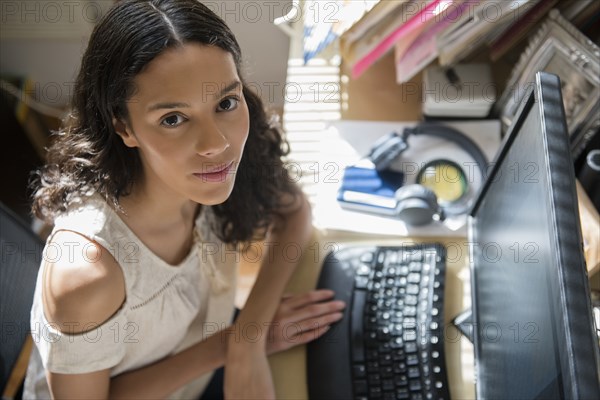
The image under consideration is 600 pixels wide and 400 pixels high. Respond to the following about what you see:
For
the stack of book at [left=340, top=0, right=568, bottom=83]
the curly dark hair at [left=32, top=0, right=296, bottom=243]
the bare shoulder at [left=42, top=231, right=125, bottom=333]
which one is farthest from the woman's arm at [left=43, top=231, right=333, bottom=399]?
the stack of book at [left=340, top=0, right=568, bottom=83]

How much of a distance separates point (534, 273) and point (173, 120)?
46cm

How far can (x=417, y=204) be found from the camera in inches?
44.8

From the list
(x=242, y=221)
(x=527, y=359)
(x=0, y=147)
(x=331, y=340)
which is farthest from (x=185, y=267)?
(x=0, y=147)

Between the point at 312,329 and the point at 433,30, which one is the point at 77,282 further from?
the point at 433,30

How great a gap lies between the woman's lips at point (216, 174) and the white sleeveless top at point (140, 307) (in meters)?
0.17

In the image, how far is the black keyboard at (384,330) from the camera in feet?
3.26

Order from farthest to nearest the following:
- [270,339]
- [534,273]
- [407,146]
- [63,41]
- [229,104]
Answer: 1. [63,41]
2. [407,146]
3. [270,339]
4. [229,104]
5. [534,273]

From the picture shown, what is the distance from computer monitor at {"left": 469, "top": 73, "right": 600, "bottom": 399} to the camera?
2.02 ft

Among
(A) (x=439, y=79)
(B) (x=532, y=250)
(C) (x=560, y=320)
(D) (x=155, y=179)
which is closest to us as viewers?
(C) (x=560, y=320)

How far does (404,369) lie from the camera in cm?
100

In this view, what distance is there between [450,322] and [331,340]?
0.63ft

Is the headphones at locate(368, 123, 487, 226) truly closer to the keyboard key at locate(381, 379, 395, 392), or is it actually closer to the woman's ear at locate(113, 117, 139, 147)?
the keyboard key at locate(381, 379, 395, 392)

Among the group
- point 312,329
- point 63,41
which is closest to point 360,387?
point 312,329

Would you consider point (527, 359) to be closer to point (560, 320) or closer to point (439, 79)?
Answer: point (560, 320)
